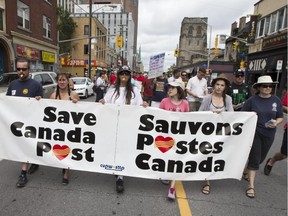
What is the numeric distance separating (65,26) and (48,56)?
24.9 meters

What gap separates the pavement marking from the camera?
3182mm

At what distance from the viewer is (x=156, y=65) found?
9.09 m

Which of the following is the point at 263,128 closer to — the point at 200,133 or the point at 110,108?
the point at 200,133

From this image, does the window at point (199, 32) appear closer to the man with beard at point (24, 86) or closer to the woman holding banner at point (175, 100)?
the woman holding banner at point (175, 100)

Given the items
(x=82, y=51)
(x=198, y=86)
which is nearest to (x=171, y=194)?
(x=198, y=86)

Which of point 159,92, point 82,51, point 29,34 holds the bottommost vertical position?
point 159,92

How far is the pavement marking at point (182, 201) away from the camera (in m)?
3.18

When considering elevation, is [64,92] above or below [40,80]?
above

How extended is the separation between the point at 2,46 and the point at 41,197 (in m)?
18.2

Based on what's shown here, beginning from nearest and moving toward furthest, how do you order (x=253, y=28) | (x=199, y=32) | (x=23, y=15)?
(x=23, y=15) → (x=253, y=28) → (x=199, y=32)

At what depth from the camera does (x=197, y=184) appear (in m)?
4.04

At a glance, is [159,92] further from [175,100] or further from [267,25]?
[267,25]

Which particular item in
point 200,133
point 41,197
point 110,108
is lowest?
point 41,197

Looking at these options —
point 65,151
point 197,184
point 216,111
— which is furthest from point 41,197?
point 216,111
